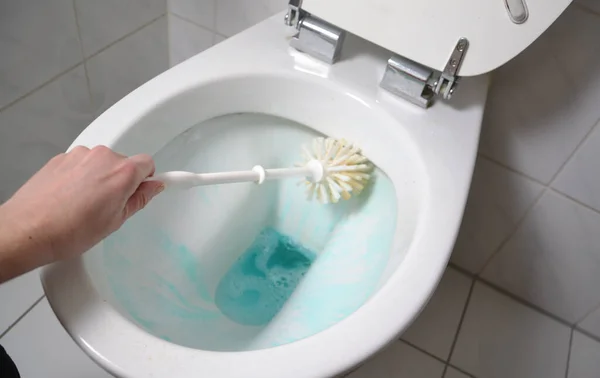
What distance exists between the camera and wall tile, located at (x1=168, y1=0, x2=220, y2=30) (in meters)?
0.84

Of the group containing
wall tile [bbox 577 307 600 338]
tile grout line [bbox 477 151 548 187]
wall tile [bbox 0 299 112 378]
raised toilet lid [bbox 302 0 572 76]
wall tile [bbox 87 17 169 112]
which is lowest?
wall tile [bbox 0 299 112 378]

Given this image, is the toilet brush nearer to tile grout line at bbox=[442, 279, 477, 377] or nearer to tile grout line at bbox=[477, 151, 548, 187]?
tile grout line at bbox=[477, 151, 548, 187]

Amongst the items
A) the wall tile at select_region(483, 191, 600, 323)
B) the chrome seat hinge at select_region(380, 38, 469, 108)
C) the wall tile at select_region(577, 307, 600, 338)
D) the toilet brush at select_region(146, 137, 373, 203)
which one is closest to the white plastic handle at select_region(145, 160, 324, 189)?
the toilet brush at select_region(146, 137, 373, 203)

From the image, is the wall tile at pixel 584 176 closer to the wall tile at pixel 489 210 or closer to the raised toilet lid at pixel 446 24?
the wall tile at pixel 489 210

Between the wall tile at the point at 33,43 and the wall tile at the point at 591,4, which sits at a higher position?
the wall tile at the point at 591,4

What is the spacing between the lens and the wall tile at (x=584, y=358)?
0.86 meters

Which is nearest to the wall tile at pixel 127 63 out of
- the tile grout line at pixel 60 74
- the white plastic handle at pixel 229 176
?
the tile grout line at pixel 60 74

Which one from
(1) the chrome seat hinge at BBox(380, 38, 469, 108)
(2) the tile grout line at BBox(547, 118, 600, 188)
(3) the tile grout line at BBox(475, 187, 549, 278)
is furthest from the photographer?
(3) the tile grout line at BBox(475, 187, 549, 278)

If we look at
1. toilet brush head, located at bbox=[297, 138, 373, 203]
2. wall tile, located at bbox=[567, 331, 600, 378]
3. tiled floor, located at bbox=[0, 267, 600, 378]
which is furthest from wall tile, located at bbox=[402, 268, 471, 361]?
toilet brush head, located at bbox=[297, 138, 373, 203]

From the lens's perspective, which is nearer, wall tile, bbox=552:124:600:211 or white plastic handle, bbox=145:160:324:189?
white plastic handle, bbox=145:160:324:189

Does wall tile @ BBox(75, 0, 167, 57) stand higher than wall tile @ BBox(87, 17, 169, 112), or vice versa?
wall tile @ BBox(75, 0, 167, 57)

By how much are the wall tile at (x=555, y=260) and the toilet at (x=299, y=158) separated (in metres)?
0.30

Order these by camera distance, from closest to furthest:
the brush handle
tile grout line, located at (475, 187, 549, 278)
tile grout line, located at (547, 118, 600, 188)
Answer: the brush handle → tile grout line, located at (547, 118, 600, 188) → tile grout line, located at (475, 187, 549, 278)

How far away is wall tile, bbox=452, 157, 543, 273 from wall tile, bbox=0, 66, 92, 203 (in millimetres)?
650
